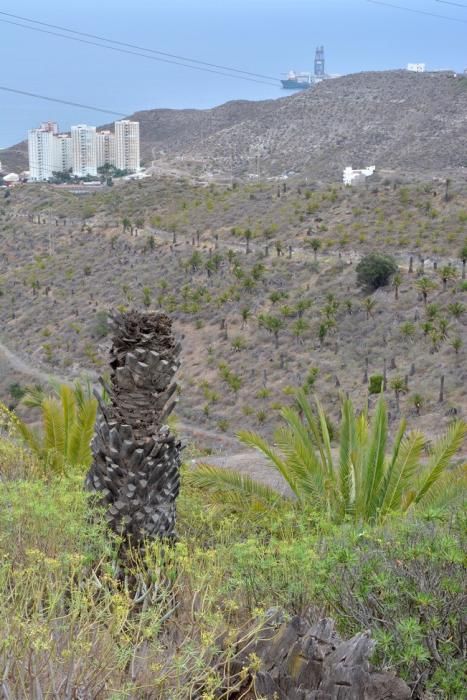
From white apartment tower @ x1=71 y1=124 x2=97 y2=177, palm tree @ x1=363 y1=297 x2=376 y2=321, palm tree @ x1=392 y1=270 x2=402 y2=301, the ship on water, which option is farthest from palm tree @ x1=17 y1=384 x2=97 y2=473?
the ship on water

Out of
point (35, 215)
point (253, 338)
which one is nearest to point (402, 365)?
point (253, 338)

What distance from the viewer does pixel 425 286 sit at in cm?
2984

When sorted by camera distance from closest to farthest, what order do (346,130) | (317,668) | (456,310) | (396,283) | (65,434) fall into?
(317,668) < (65,434) < (456,310) < (396,283) < (346,130)

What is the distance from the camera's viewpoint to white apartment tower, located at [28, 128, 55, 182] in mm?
93625

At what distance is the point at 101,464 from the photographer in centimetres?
637

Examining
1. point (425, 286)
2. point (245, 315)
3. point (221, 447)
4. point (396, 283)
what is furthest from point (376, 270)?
point (221, 447)

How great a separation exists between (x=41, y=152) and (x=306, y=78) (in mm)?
92829

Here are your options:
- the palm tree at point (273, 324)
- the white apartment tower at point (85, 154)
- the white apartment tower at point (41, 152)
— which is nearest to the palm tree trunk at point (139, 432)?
the palm tree at point (273, 324)

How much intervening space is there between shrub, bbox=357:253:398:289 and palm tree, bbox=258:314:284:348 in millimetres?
3290

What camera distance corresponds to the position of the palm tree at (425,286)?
2983 cm

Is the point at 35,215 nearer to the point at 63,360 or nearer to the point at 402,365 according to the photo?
the point at 63,360

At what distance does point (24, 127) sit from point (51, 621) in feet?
A: 635

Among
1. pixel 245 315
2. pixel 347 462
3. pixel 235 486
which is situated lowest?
pixel 245 315

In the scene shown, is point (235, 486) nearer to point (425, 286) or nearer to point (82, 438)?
point (82, 438)
